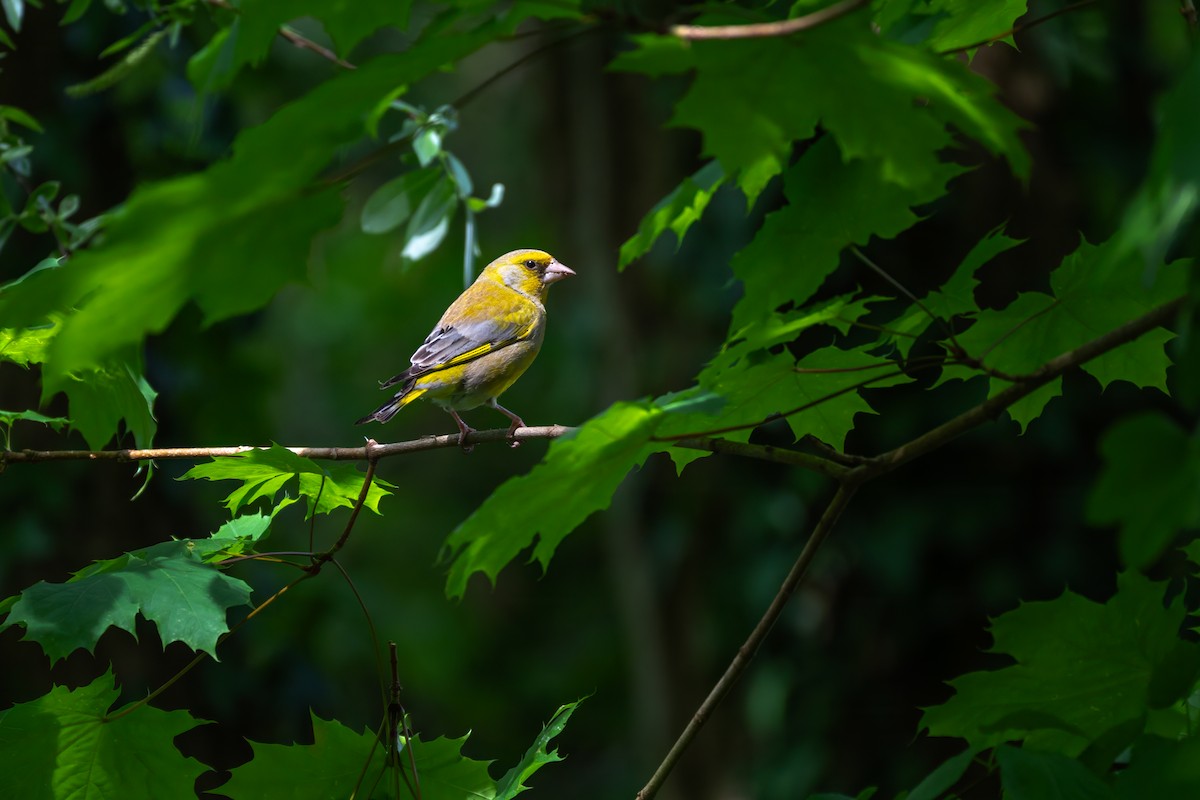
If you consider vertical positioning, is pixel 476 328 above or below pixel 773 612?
below

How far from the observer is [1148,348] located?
1.95 metres

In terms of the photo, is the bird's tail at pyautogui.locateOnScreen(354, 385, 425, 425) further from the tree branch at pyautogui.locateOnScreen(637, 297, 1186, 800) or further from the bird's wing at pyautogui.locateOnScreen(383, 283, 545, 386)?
the tree branch at pyautogui.locateOnScreen(637, 297, 1186, 800)

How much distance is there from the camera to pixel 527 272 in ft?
13.3

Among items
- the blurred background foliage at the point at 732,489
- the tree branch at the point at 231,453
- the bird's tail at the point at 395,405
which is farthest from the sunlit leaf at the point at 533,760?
the blurred background foliage at the point at 732,489

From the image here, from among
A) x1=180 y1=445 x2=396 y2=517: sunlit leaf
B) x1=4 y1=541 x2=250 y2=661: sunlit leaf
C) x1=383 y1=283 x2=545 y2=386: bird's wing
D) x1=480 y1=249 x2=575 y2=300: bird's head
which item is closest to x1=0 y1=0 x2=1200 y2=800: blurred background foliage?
x1=383 y1=283 x2=545 y2=386: bird's wing

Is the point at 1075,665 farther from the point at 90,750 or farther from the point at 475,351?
the point at 475,351

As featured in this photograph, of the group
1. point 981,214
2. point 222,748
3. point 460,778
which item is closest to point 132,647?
point 222,748

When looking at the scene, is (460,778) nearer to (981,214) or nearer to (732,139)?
(732,139)

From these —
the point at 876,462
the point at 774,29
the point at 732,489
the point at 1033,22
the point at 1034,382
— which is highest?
the point at 774,29

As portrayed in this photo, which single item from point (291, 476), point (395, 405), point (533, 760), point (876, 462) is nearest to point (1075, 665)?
point (876, 462)

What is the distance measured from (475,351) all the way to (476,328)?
9cm

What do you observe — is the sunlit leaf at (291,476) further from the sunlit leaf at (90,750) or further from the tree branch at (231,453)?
the sunlit leaf at (90,750)

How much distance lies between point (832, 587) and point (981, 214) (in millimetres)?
1857

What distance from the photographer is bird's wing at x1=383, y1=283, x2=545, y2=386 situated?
3559 millimetres
